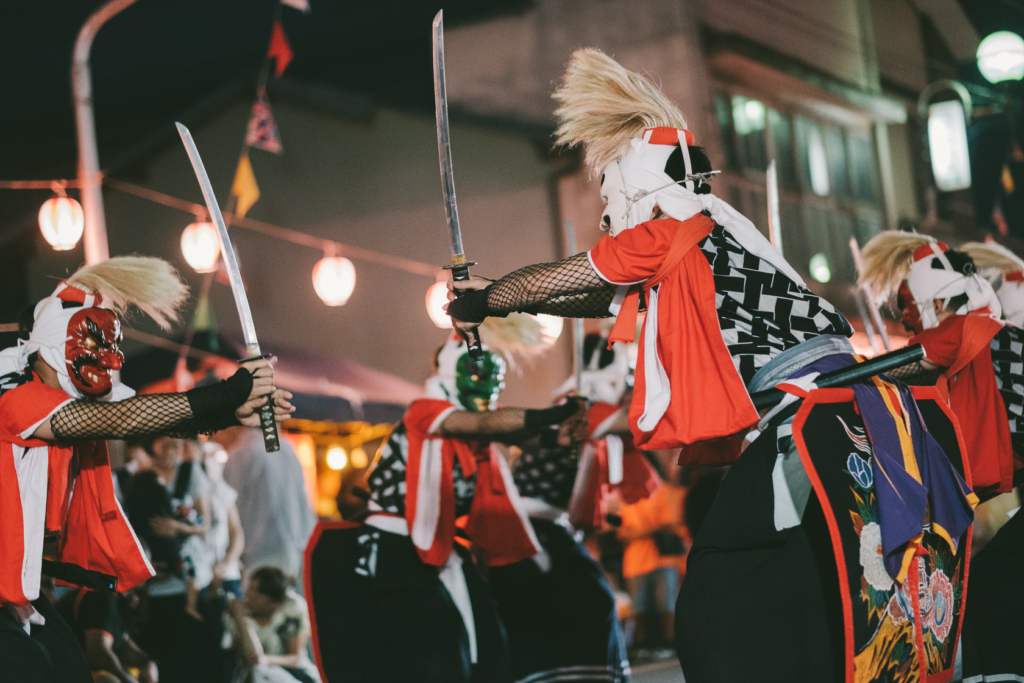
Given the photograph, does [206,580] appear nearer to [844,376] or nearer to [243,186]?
[243,186]

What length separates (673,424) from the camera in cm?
245

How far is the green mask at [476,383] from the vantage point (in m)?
4.39

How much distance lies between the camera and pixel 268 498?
6.32 metres

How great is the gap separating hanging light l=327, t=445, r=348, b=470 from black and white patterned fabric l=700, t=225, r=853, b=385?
7.36 m

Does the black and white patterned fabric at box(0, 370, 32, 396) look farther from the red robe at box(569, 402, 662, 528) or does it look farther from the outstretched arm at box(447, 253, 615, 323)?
the red robe at box(569, 402, 662, 528)

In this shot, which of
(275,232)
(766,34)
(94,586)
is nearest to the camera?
(94,586)

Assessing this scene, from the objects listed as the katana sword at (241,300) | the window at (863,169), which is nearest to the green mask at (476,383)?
the katana sword at (241,300)

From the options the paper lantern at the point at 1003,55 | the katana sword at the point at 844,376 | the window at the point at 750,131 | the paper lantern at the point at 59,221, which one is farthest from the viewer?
the window at the point at 750,131

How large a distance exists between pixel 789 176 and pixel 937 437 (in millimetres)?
10182

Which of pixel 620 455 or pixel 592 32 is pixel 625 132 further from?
pixel 592 32

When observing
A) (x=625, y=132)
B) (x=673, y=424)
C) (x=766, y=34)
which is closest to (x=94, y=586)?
(x=673, y=424)

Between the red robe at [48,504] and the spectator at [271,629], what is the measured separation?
2.65 metres

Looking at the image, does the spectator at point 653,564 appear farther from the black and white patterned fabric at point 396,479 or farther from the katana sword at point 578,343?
the black and white patterned fabric at point 396,479

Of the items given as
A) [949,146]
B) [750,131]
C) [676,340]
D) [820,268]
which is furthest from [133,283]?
[949,146]
